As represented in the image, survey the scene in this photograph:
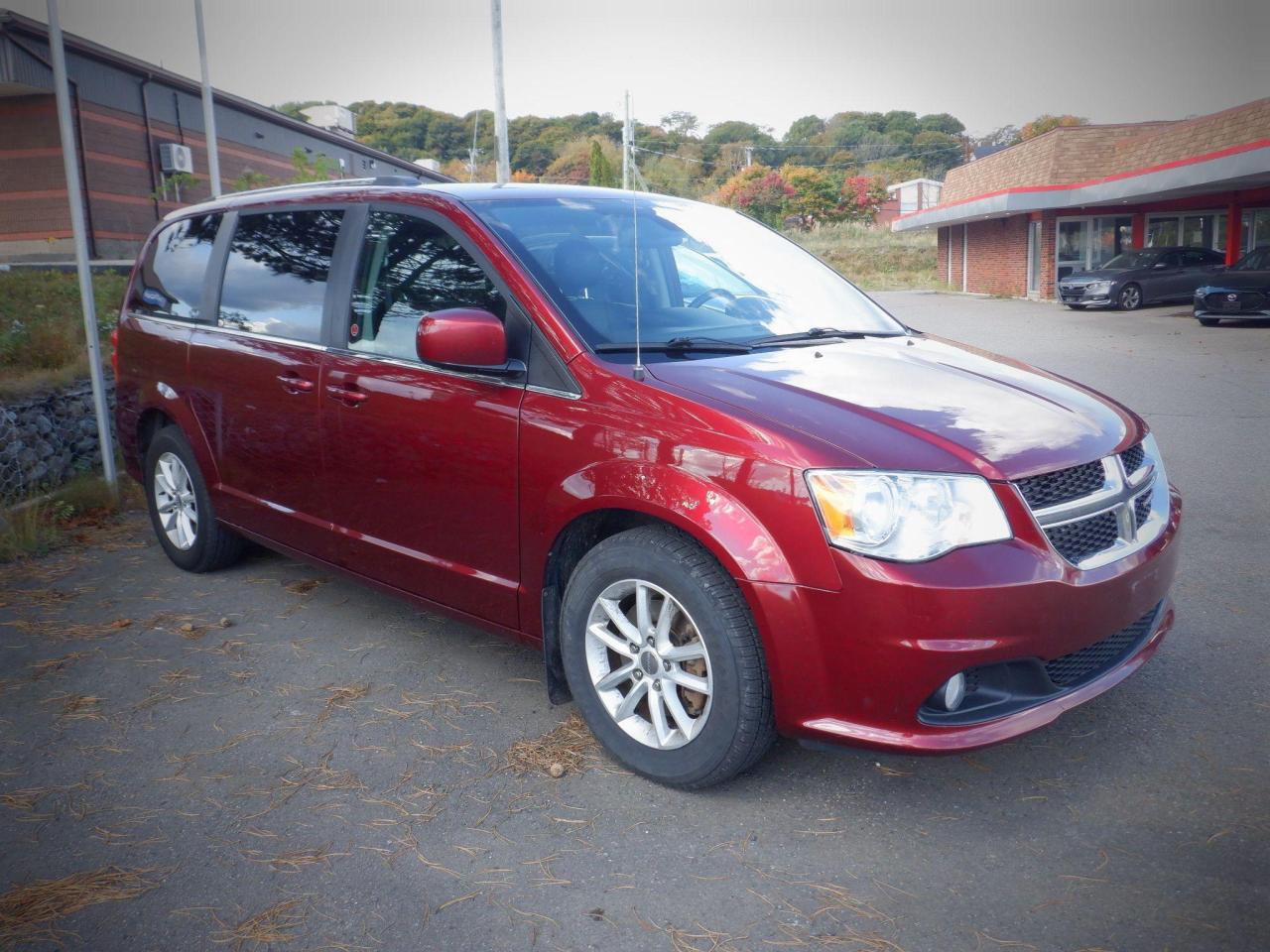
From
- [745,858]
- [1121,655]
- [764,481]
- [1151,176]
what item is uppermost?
[1151,176]

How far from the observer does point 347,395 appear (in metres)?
4.03

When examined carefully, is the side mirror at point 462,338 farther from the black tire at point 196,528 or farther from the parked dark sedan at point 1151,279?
the parked dark sedan at point 1151,279

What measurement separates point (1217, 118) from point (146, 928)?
92.0 ft

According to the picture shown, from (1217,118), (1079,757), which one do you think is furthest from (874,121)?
(1079,757)

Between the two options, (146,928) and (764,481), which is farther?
(764,481)

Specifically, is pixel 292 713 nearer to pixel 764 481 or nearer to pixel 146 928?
pixel 146 928

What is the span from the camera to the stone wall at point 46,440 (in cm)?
692

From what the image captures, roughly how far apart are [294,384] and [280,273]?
579 mm

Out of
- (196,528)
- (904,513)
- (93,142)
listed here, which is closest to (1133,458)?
(904,513)

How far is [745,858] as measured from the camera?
9.44ft

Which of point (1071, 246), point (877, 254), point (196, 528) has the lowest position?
point (196, 528)

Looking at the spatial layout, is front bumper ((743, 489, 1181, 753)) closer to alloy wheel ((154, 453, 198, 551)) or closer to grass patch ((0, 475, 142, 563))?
alloy wheel ((154, 453, 198, 551))

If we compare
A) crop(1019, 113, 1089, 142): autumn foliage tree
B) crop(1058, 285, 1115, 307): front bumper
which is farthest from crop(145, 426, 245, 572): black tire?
crop(1019, 113, 1089, 142): autumn foliage tree

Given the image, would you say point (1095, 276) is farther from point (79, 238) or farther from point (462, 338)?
point (462, 338)
